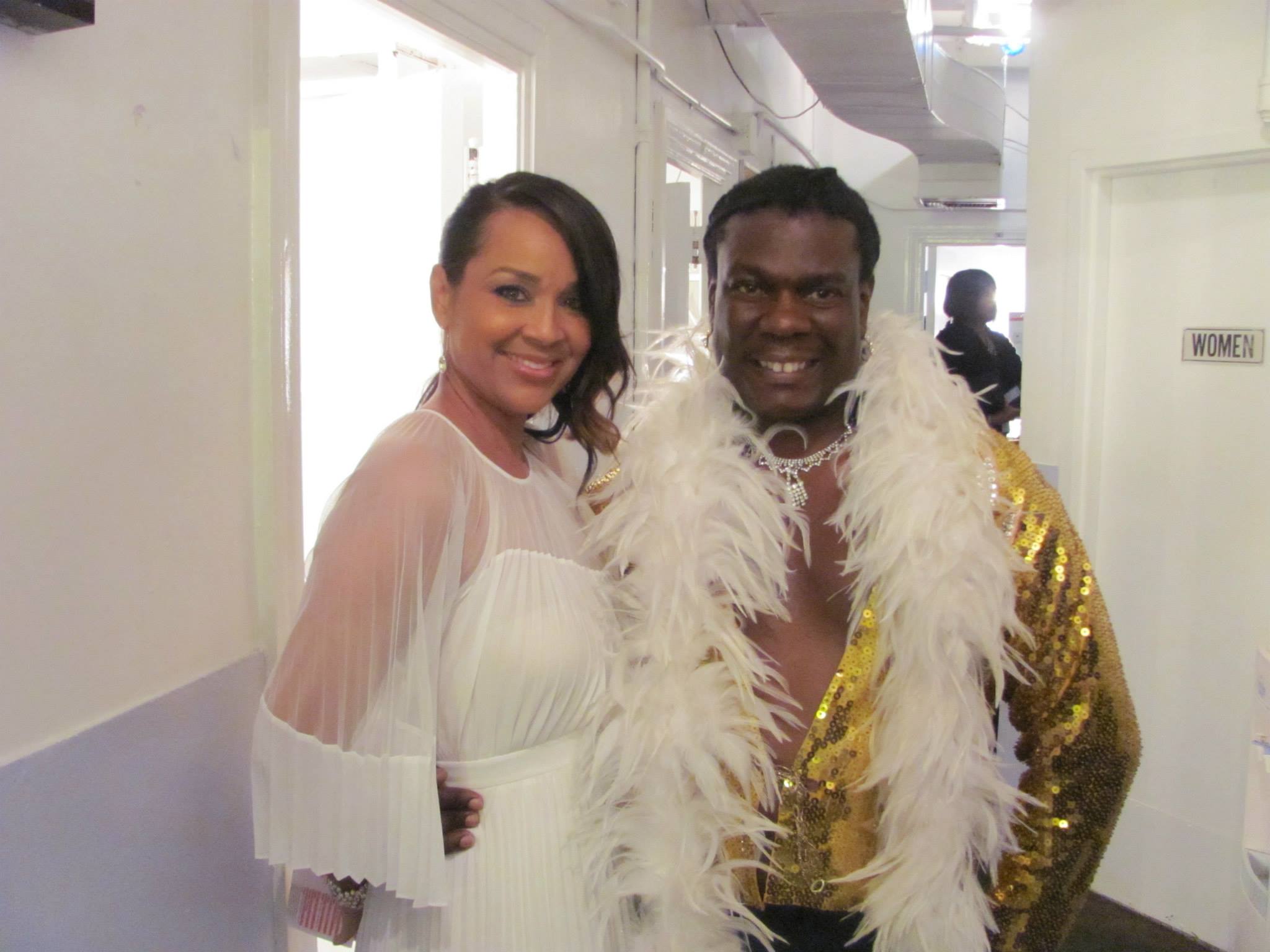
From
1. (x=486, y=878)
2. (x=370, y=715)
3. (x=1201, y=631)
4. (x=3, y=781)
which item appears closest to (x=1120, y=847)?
(x=1201, y=631)

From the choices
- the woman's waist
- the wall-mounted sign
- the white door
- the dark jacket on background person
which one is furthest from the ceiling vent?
the woman's waist

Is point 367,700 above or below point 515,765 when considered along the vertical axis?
above

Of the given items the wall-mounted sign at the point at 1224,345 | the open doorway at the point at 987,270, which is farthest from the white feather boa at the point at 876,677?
the open doorway at the point at 987,270

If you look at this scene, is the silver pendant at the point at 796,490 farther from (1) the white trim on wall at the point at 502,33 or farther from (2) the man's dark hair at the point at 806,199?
(1) the white trim on wall at the point at 502,33

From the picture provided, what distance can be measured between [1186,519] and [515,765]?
231cm

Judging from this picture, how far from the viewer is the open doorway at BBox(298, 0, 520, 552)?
7.93 ft

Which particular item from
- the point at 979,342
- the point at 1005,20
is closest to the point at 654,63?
the point at 979,342

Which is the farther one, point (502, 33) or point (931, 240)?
point (931, 240)

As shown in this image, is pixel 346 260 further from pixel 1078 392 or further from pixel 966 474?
pixel 1078 392

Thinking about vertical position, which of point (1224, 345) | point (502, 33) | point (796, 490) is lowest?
point (796, 490)

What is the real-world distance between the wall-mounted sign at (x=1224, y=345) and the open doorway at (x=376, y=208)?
6.24 feet

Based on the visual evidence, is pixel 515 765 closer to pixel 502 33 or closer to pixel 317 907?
pixel 317 907

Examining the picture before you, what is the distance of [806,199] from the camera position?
48.1 inches

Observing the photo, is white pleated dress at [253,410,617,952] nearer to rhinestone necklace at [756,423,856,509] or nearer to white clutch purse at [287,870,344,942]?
white clutch purse at [287,870,344,942]
